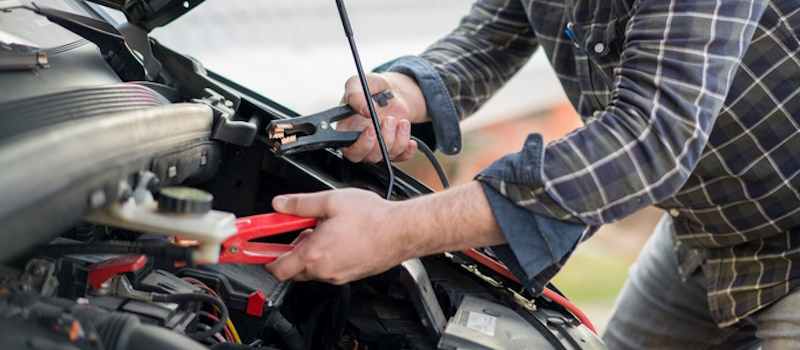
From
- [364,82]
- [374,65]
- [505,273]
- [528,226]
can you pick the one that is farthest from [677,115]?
[374,65]

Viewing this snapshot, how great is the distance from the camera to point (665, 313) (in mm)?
1677

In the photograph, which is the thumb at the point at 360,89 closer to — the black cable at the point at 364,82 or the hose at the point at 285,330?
the black cable at the point at 364,82

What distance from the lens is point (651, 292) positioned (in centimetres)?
172

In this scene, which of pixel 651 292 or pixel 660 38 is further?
pixel 651 292

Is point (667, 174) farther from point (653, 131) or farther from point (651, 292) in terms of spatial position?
point (651, 292)

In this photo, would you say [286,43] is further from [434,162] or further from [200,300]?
[200,300]

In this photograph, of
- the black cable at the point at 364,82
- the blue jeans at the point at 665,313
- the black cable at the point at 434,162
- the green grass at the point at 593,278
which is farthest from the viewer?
the green grass at the point at 593,278

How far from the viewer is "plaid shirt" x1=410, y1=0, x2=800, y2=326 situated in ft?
3.00

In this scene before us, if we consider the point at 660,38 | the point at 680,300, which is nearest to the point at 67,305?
the point at 660,38

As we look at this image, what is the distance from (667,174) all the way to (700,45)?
0.17 m

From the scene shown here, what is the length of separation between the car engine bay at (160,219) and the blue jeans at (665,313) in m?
0.64

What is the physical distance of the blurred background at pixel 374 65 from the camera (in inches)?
133

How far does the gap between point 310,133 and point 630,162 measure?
1.64 feet

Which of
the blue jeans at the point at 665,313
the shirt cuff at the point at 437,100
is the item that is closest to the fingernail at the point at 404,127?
the shirt cuff at the point at 437,100
